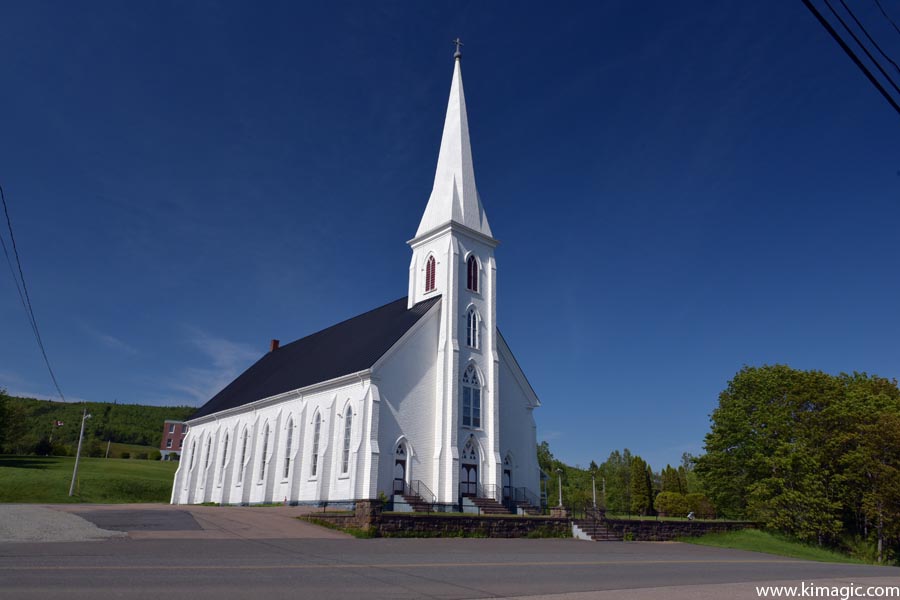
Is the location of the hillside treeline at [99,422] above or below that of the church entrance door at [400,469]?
above

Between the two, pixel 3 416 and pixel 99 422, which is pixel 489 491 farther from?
pixel 99 422

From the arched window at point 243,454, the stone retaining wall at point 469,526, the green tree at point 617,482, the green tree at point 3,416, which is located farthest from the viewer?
the green tree at point 617,482

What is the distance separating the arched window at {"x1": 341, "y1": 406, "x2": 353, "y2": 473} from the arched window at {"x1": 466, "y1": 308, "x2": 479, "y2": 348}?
7.84 metres

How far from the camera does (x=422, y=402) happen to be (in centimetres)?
3388

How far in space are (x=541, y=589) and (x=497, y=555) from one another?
700 cm

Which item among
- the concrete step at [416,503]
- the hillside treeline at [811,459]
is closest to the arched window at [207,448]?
the concrete step at [416,503]

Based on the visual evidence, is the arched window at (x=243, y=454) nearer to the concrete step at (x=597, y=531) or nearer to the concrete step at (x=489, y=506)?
the concrete step at (x=489, y=506)

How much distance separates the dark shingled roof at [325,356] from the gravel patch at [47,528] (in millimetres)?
15256

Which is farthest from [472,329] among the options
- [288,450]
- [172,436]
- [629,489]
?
[172,436]

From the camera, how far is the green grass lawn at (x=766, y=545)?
97.6 ft

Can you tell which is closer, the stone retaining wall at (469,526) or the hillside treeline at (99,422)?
the stone retaining wall at (469,526)

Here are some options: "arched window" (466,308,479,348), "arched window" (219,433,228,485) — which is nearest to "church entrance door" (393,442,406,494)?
"arched window" (466,308,479,348)

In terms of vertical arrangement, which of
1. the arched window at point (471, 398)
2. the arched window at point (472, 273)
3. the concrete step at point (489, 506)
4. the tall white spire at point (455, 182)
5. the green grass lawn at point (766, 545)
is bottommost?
the green grass lawn at point (766, 545)

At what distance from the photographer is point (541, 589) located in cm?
1116
